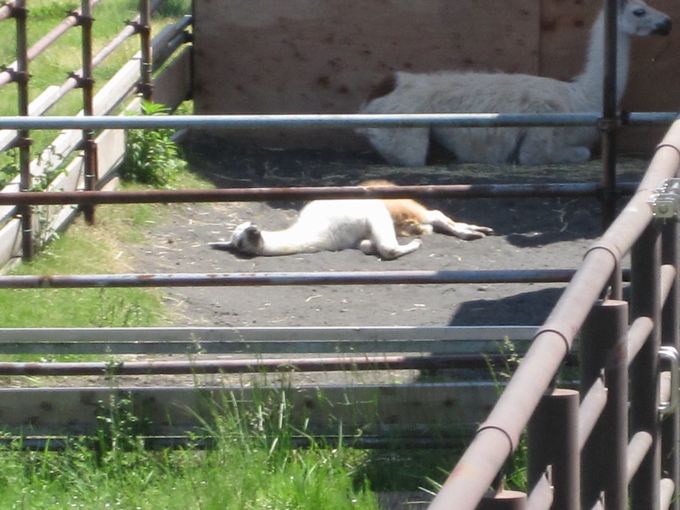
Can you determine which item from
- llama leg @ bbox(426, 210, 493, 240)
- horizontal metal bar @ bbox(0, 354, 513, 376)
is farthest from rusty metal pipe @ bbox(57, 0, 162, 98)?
horizontal metal bar @ bbox(0, 354, 513, 376)

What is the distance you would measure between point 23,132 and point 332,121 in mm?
2842

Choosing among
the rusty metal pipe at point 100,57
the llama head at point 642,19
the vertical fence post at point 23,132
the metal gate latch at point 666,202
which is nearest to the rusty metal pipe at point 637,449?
the metal gate latch at point 666,202

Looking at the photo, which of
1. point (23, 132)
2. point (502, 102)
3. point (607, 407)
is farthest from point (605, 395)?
point (502, 102)

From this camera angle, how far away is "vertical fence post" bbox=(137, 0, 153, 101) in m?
8.25

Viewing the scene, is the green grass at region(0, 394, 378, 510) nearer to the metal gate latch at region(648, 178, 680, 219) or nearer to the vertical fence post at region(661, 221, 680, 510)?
the vertical fence post at region(661, 221, 680, 510)

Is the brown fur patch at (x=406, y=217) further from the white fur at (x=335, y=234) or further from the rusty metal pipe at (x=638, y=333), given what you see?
the rusty metal pipe at (x=638, y=333)

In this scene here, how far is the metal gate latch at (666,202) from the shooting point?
260 centimetres

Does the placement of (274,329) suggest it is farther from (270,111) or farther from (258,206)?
(270,111)

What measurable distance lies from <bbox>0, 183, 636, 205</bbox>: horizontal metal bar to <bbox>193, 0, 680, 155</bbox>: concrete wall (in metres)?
5.28

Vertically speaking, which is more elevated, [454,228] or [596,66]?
[596,66]

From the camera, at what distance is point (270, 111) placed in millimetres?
9578

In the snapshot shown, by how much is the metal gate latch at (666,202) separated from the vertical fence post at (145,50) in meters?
6.02

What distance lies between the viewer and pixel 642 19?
8961 mm

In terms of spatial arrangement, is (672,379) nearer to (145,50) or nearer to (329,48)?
(145,50)
